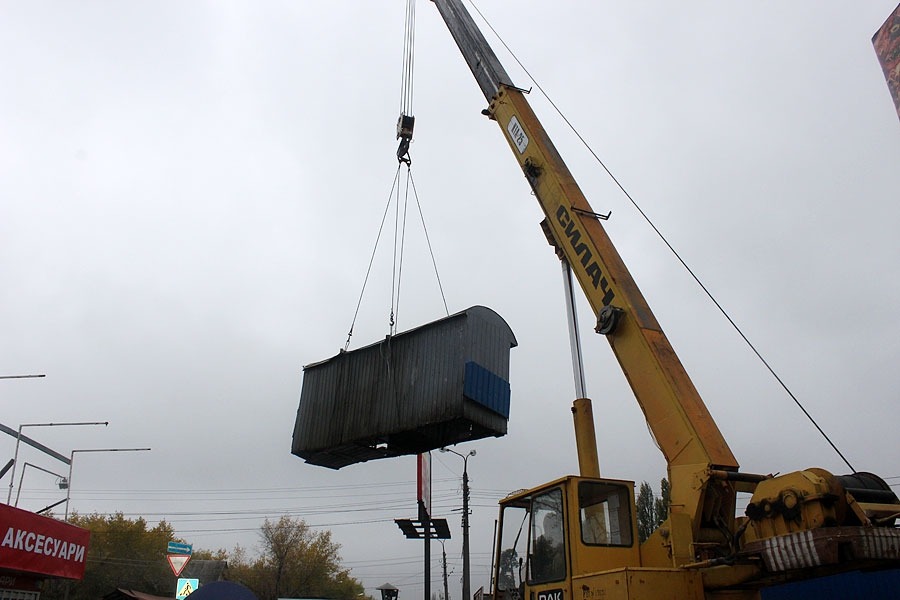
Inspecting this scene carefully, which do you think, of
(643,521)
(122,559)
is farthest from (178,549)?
(122,559)

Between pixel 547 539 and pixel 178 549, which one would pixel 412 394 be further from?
pixel 178 549

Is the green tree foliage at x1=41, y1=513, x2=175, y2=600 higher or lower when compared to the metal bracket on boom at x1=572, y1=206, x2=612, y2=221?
lower

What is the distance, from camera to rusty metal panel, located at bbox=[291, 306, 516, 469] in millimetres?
11453

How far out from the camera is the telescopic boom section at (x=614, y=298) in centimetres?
682

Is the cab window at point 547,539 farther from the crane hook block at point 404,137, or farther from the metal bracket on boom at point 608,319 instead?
the crane hook block at point 404,137

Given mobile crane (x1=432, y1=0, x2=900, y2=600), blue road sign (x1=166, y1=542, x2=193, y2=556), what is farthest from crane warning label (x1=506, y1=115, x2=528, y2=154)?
blue road sign (x1=166, y1=542, x2=193, y2=556)

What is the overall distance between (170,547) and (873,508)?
12749 mm

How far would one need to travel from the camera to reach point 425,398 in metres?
11.6

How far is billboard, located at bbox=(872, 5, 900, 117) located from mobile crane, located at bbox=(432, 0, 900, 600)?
14659mm

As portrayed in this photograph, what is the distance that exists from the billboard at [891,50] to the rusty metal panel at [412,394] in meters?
14.2

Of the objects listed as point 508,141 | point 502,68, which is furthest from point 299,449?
point 502,68

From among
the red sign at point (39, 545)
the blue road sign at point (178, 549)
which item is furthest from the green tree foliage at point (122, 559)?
the red sign at point (39, 545)

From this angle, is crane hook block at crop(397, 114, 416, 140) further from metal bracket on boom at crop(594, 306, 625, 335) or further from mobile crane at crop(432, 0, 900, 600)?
metal bracket on boom at crop(594, 306, 625, 335)

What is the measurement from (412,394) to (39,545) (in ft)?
19.2
